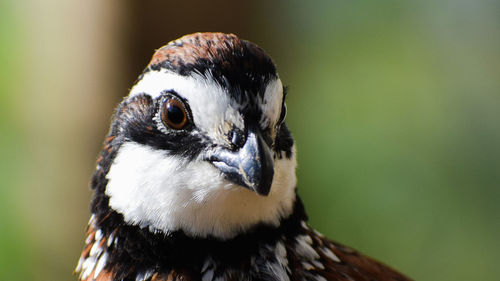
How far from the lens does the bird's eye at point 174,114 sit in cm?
210

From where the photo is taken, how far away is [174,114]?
2111mm

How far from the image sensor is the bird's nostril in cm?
205

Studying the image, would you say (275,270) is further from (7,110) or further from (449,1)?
(449,1)

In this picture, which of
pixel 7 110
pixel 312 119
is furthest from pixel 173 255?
pixel 312 119

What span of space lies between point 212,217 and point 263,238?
224 mm

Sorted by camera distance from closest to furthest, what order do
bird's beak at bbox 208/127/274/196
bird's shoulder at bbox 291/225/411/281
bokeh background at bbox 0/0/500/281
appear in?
bird's beak at bbox 208/127/274/196
bird's shoulder at bbox 291/225/411/281
bokeh background at bbox 0/0/500/281

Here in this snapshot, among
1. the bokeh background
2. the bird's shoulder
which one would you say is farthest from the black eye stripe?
the bokeh background

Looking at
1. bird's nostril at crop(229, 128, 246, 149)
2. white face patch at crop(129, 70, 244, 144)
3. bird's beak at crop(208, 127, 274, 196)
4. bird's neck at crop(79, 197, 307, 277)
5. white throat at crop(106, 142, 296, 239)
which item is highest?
white face patch at crop(129, 70, 244, 144)

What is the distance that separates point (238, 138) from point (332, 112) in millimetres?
5358

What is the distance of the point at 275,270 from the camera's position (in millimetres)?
2188

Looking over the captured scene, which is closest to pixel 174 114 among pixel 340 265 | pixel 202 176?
pixel 202 176

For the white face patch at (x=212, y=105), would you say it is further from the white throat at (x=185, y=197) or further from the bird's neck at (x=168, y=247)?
the bird's neck at (x=168, y=247)

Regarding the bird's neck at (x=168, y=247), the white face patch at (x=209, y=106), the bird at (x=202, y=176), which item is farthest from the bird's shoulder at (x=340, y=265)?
the white face patch at (x=209, y=106)

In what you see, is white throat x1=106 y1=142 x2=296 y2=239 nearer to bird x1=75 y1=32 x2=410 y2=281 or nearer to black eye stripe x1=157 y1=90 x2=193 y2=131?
bird x1=75 y1=32 x2=410 y2=281
